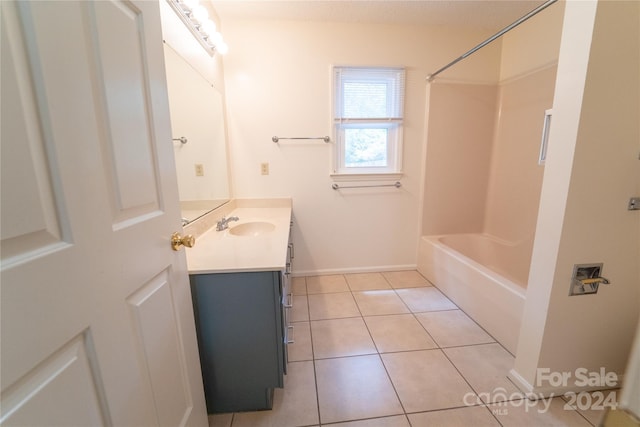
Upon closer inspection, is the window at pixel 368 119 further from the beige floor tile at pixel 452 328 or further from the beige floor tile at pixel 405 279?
the beige floor tile at pixel 452 328

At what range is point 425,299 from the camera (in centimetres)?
221

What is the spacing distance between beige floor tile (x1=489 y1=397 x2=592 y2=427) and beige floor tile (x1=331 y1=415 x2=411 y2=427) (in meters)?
0.47

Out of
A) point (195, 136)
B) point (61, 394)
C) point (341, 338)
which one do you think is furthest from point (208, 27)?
point (341, 338)

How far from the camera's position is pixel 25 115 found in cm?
40

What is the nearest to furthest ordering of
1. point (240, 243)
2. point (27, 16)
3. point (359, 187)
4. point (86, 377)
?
point (27, 16)
point (86, 377)
point (240, 243)
point (359, 187)

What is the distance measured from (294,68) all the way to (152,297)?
2.21 meters

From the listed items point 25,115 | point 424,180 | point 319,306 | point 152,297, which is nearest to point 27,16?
point 25,115

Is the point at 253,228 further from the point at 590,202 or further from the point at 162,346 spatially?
the point at 590,202

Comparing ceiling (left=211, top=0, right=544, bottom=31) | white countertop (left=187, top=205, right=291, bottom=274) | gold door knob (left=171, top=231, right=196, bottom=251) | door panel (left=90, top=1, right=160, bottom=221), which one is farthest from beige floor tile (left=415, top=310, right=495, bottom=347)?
ceiling (left=211, top=0, right=544, bottom=31)

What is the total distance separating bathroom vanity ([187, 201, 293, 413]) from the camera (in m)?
1.09

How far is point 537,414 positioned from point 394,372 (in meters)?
0.68

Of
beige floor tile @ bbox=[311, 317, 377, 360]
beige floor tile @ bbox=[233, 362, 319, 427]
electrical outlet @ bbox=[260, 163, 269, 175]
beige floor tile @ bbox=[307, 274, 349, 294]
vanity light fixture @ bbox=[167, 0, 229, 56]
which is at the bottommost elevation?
beige floor tile @ bbox=[233, 362, 319, 427]

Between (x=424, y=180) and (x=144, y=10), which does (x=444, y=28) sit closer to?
(x=424, y=180)

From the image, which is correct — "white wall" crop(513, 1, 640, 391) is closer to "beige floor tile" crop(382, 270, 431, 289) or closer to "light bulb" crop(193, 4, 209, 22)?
"beige floor tile" crop(382, 270, 431, 289)
